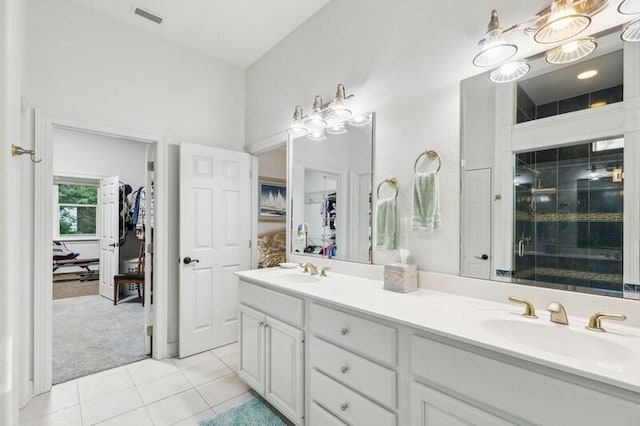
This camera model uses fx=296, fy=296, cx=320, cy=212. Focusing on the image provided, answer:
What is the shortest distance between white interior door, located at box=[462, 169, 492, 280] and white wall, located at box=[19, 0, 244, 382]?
2604 millimetres

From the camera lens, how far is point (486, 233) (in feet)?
5.13

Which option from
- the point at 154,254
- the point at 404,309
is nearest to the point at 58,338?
the point at 154,254

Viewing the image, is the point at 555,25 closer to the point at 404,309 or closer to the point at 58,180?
the point at 404,309

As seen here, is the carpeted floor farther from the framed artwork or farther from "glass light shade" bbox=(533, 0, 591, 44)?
"glass light shade" bbox=(533, 0, 591, 44)

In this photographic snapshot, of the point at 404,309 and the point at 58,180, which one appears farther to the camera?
the point at 58,180

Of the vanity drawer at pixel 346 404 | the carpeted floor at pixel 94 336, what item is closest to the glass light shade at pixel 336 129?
the vanity drawer at pixel 346 404

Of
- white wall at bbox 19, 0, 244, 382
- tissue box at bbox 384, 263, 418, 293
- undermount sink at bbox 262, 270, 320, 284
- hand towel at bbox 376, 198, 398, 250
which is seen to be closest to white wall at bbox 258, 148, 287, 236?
white wall at bbox 19, 0, 244, 382

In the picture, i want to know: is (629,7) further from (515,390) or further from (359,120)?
(515,390)

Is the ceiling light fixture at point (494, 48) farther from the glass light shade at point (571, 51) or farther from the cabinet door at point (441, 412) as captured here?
the cabinet door at point (441, 412)

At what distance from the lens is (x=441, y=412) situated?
1107 mm

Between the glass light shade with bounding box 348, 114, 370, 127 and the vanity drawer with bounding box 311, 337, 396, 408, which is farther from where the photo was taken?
the glass light shade with bounding box 348, 114, 370, 127

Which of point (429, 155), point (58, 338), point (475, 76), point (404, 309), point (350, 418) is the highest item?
point (475, 76)

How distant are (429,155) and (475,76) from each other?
472 millimetres

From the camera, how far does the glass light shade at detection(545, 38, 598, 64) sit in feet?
4.13
